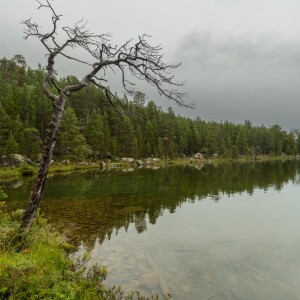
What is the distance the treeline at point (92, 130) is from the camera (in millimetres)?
74875

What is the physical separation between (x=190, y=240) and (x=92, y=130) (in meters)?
76.6

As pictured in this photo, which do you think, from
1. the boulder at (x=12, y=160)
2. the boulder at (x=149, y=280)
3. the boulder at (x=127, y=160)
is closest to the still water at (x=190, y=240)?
the boulder at (x=149, y=280)

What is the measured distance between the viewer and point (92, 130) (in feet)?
298

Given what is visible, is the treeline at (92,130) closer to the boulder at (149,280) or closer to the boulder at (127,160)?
the boulder at (127,160)

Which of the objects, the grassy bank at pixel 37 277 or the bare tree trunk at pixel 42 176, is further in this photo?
the bare tree trunk at pixel 42 176

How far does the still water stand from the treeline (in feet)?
91.8

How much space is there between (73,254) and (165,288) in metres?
5.15

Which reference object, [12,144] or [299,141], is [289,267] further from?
[299,141]

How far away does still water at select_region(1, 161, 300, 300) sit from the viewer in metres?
11.5

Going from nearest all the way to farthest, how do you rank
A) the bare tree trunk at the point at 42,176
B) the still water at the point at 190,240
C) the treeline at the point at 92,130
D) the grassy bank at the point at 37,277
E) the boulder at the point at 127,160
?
the grassy bank at the point at 37,277, the bare tree trunk at the point at 42,176, the still water at the point at 190,240, the treeline at the point at 92,130, the boulder at the point at 127,160

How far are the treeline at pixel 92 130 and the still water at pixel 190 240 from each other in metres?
28.0

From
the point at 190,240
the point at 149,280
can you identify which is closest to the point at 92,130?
the point at 190,240

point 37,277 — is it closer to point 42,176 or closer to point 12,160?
point 42,176

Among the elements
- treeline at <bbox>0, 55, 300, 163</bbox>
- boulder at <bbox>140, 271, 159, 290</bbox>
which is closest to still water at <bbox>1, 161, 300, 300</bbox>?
boulder at <bbox>140, 271, 159, 290</bbox>
